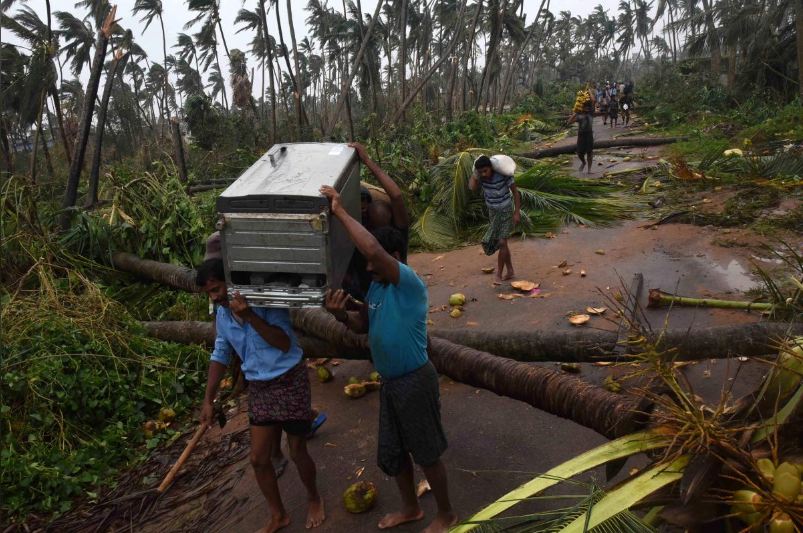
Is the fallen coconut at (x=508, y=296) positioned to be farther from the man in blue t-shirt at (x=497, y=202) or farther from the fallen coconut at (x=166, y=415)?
the fallen coconut at (x=166, y=415)

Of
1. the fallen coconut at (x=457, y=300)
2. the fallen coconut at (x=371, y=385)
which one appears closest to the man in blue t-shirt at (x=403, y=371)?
the fallen coconut at (x=371, y=385)

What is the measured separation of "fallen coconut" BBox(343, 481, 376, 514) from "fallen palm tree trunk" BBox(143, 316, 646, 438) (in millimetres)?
797

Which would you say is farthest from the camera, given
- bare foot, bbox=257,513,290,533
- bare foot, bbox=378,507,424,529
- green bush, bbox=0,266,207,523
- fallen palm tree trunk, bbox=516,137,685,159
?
fallen palm tree trunk, bbox=516,137,685,159

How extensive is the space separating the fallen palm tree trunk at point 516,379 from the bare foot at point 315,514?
101 centimetres

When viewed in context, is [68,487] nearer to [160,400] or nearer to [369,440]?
[160,400]

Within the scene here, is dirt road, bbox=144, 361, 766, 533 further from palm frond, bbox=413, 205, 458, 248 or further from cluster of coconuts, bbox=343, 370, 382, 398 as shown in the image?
palm frond, bbox=413, 205, 458, 248

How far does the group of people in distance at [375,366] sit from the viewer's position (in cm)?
252

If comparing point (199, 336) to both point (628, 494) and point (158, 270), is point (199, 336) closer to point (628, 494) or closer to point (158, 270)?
point (158, 270)

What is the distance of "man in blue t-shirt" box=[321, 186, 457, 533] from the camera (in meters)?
2.53

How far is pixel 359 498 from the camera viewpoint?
3021mm

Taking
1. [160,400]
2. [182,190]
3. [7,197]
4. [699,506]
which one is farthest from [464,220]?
[699,506]

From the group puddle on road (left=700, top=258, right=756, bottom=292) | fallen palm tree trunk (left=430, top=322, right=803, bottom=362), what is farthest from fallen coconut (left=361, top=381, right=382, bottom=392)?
puddle on road (left=700, top=258, right=756, bottom=292)

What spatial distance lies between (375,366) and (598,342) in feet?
5.04

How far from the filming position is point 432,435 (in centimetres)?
260
